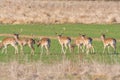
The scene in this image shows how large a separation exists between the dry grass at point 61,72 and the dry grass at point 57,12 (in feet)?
121

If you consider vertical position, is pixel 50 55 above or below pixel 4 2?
below

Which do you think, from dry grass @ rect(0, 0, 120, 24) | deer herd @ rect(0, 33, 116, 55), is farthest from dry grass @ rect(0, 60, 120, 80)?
dry grass @ rect(0, 0, 120, 24)

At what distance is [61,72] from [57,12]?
4184 centimetres

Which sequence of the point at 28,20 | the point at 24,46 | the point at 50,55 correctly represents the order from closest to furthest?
the point at 50,55 < the point at 24,46 < the point at 28,20

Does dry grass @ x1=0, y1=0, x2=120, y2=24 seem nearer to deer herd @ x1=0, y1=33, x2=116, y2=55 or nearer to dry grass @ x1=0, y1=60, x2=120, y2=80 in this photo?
deer herd @ x1=0, y1=33, x2=116, y2=55

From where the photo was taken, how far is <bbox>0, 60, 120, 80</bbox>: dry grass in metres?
14.4

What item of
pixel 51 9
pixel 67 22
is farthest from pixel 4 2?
pixel 67 22

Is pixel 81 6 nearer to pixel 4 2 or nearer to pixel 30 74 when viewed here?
pixel 4 2

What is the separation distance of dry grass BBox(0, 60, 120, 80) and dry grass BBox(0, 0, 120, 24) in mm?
36841

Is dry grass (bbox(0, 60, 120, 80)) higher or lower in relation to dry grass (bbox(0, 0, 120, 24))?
Result: lower

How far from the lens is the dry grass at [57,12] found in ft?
174

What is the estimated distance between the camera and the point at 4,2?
200 ft

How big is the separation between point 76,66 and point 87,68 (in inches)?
16.0

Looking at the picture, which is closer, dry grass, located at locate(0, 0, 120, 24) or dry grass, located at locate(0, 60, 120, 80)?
dry grass, located at locate(0, 60, 120, 80)
